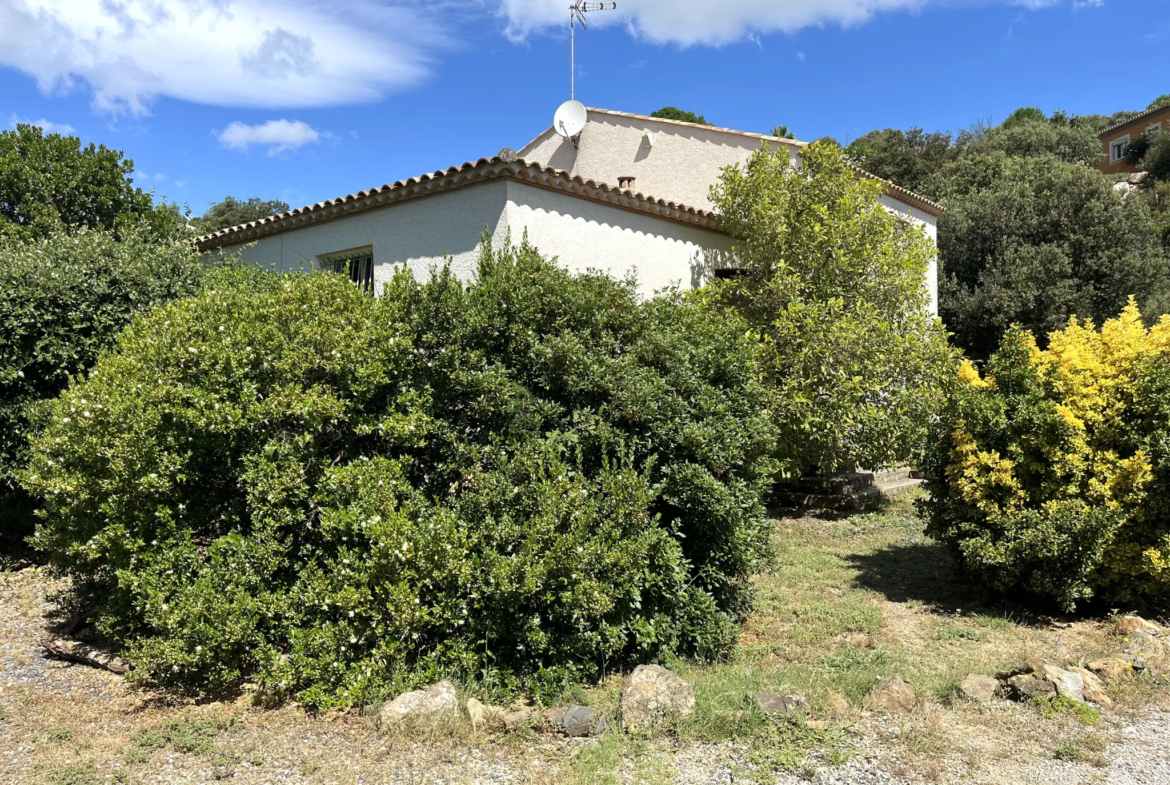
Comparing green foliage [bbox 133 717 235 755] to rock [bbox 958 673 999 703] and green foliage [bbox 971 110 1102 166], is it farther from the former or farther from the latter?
green foliage [bbox 971 110 1102 166]

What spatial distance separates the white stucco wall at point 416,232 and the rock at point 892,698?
625 cm

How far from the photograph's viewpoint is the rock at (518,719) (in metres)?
4.32

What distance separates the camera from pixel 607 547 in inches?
189

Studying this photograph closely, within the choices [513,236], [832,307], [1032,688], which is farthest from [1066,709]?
[513,236]

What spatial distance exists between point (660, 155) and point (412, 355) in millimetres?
9443

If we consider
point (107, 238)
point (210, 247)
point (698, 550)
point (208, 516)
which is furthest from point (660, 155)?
point (208, 516)

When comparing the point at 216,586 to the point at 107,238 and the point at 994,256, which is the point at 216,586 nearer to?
the point at 107,238

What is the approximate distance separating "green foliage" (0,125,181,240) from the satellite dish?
7.42 meters

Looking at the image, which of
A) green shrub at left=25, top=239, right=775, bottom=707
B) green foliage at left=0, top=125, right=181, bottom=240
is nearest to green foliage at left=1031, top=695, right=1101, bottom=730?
green shrub at left=25, top=239, right=775, bottom=707

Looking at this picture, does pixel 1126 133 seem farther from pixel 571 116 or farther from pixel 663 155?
pixel 571 116

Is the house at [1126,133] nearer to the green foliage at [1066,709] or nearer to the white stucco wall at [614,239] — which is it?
the white stucco wall at [614,239]

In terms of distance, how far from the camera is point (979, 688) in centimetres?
471

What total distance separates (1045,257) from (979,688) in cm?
1922

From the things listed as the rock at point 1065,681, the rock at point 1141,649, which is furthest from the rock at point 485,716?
the rock at point 1141,649
